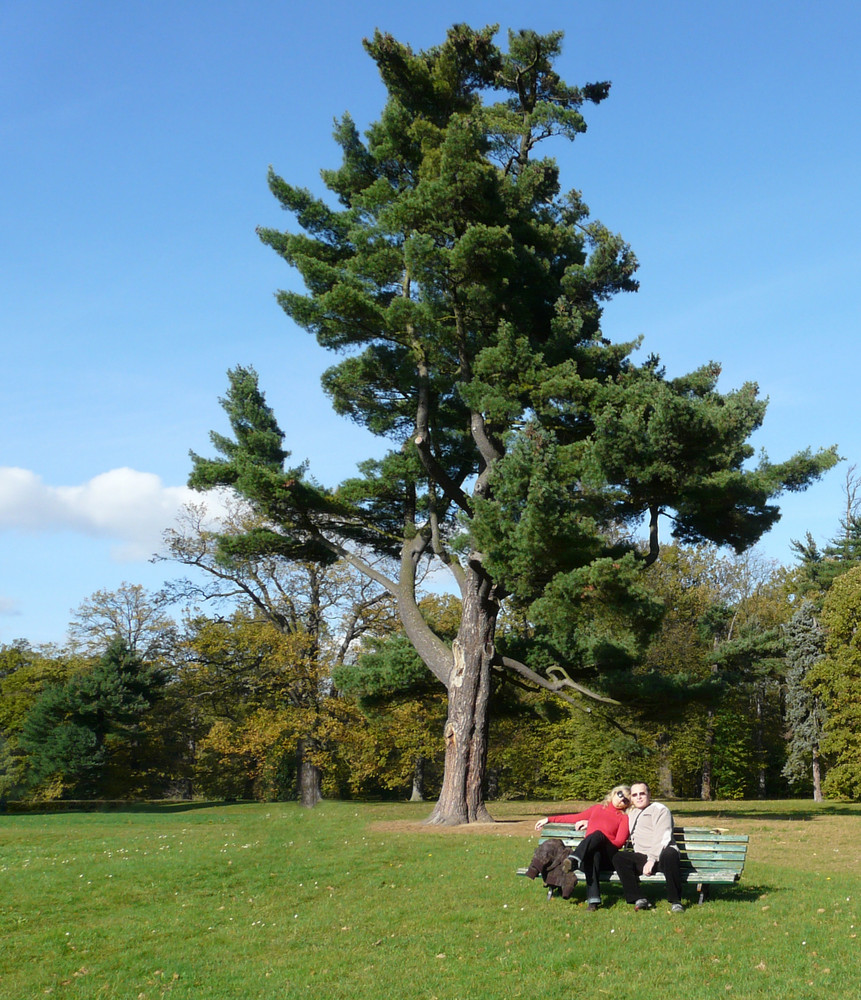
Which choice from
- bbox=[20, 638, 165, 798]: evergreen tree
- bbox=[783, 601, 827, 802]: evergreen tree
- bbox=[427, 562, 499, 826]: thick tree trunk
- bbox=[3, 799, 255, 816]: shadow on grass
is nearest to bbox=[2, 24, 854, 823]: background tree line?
bbox=[427, 562, 499, 826]: thick tree trunk

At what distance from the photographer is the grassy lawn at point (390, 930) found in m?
5.80

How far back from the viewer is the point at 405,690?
65.8 feet

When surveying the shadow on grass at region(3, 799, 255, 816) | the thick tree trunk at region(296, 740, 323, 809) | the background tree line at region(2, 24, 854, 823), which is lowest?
the shadow on grass at region(3, 799, 255, 816)

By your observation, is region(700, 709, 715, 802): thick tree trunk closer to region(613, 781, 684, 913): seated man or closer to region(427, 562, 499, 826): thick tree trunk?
region(427, 562, 499, 826): thick tree trunk

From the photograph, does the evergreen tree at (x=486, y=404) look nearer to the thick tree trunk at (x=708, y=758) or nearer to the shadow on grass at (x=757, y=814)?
the shadow on grass at (x=757, y=814)

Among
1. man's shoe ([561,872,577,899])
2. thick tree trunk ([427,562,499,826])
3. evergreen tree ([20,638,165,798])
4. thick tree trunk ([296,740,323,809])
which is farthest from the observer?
evergreen tree ([20,638,165,798])

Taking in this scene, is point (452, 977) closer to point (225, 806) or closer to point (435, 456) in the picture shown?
point (435, 456)

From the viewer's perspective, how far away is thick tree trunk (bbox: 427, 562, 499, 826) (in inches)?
673

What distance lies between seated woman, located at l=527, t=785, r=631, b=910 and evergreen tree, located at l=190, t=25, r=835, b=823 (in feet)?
20.2

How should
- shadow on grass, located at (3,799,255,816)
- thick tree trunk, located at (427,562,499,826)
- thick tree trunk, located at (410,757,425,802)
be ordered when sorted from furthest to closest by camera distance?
thick tree trunk, located at (410,757,425,802), shadow on grass, located at (3,799,255,816), thick tree trunk, located at (427,562,499,826)

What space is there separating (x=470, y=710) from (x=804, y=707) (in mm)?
23084

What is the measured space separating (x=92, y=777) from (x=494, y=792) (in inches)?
682

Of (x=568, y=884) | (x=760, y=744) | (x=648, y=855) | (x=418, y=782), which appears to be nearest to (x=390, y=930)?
(x=568, y=884)

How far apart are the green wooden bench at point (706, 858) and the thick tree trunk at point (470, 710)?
9.08m
